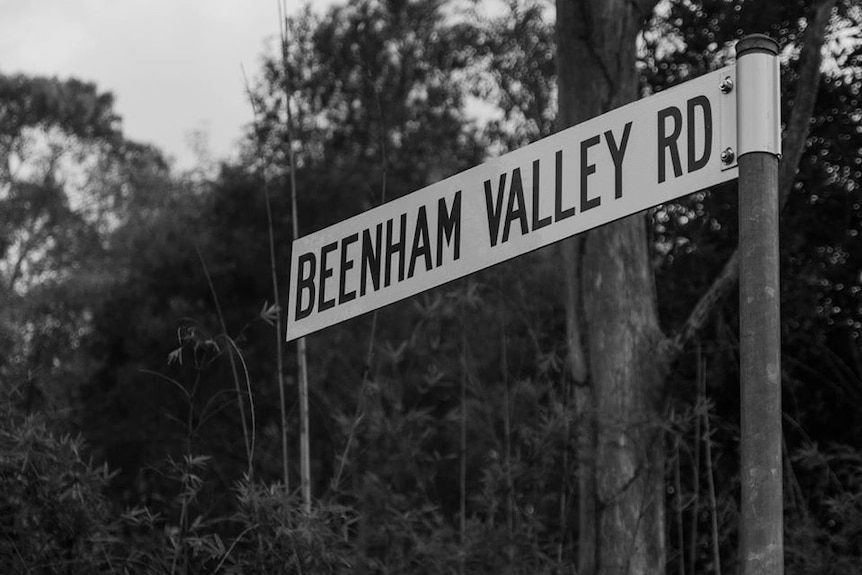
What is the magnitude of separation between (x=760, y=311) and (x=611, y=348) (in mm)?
4481

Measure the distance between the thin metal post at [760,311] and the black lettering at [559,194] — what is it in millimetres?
313

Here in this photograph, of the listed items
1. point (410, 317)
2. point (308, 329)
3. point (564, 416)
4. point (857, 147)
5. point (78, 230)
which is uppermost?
point (78, 230)

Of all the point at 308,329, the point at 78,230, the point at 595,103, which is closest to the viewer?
the point at 308,329

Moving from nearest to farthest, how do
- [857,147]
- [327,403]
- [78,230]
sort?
[857,147], [327,403], [78,230]

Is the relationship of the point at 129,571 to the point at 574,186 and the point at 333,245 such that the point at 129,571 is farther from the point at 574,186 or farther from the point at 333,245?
the point at 574,186

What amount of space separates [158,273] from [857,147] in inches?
425

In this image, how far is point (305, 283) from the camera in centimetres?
243

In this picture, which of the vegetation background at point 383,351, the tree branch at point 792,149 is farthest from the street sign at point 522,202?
the tree branch at point 792,149

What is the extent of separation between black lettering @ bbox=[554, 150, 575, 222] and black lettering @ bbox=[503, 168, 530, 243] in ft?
0.23

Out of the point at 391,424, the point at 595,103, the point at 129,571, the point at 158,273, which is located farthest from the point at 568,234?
the point at 158,273

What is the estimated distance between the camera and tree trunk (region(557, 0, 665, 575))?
613 cm

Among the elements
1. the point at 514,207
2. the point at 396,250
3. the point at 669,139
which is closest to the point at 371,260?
the point at 396,250

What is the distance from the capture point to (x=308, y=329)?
239cm

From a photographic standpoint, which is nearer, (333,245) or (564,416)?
(333,245)
